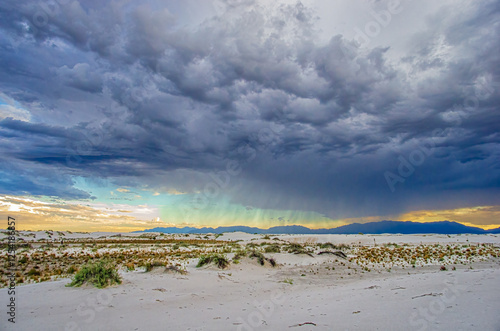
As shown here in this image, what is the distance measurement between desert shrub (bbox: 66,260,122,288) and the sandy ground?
446 millimetres

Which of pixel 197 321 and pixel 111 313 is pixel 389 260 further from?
pixel 111 313

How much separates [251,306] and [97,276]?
809 cm

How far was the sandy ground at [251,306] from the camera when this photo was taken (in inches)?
312

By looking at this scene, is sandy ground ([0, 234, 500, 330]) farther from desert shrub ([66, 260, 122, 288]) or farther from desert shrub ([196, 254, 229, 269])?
desert shrub ([196, 254, 229, 269])

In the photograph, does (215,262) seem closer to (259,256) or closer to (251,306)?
(259,256)

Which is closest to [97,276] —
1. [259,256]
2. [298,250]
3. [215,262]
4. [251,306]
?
[251,306]

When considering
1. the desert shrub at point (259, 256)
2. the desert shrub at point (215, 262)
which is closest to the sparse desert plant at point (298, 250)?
the desert shrub at point (259, 256)

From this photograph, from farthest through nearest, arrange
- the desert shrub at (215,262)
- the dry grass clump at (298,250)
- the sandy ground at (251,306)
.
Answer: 1. the dry grass clump at (298,250)
2. the desert shrub at (215,262)
3. the sandy ground at (251,306)

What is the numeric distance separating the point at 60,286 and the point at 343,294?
14.2 m

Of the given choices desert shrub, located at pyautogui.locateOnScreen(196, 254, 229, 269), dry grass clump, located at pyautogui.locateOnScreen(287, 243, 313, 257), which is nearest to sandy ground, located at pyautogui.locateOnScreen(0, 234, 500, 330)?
desert shrub, located at pyautogui.locateOnScreen(196, 254, 229, 269)

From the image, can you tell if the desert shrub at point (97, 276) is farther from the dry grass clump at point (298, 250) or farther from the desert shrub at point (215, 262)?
the dry grass clump at point (298, 250)

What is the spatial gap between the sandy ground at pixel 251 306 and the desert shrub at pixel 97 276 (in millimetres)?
446

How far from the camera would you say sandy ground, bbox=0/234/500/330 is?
7915mm

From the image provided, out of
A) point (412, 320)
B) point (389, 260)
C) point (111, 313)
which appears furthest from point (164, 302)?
point (389, 260)
